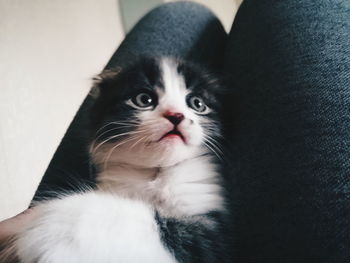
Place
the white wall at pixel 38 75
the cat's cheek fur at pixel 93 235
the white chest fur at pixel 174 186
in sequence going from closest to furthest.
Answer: the cat's cheek fur at pixel 93 235
the white chest fur at pixel 174 186
the white wall at pixel 38 75

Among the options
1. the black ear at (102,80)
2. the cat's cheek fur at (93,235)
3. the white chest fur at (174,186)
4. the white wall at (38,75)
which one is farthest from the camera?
the white wall at (38,75)

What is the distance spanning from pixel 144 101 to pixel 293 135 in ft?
0.88

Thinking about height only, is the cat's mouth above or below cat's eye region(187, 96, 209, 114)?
below

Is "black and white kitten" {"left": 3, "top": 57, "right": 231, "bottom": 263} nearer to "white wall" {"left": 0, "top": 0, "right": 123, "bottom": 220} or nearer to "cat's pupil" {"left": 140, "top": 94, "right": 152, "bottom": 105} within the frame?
"cat's pupil" {"left": 140, "top": 94, "right": 152, "bottom": 105}

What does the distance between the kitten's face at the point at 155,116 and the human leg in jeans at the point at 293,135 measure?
0.22 ft

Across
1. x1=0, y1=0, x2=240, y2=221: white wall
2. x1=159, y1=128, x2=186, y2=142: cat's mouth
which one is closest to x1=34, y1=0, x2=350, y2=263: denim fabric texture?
x1=159, y1=128, x2=186, y2=142: cat's mouth

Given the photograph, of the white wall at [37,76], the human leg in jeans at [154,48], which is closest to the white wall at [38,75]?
the white wall at [37,76]

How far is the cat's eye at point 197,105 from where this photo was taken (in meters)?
0.64

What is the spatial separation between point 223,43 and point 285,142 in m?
0.44

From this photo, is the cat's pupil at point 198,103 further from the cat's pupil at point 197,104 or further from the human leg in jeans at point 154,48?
the human leg in jeans at point 154,48

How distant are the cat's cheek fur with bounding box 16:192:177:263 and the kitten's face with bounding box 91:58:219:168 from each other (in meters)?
0.12

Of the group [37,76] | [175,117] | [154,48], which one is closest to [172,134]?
[175,117]

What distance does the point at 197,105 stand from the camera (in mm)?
651

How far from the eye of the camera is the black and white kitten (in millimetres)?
440
